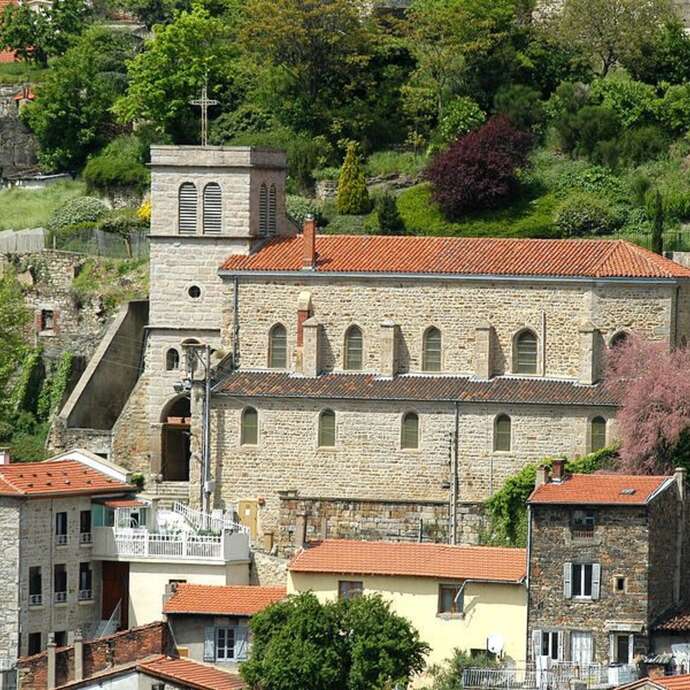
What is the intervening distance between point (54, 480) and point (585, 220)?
2495 cm

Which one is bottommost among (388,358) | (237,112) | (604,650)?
(604,650)

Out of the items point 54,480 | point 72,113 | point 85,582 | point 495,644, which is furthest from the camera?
point 72,113

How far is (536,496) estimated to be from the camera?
8588 centimetres

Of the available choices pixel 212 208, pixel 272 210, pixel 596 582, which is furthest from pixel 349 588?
pixel 272 210

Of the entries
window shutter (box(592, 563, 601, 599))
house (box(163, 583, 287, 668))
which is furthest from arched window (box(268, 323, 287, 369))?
window shutter (box(592, 563, 601, 599))

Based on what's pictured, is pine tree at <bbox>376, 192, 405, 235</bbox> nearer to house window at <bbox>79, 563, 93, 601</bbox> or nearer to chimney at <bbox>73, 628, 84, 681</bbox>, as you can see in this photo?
house window at <bbox>79, 563, 93, 601</bbox>

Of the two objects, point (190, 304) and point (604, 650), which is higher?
point (190, 304)

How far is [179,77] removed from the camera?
121500mm

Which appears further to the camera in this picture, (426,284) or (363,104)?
(363,104)

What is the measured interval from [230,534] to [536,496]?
920 centimetres

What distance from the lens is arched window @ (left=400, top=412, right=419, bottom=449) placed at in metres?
95.8

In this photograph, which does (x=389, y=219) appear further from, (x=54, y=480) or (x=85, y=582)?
(x=85, y=582)

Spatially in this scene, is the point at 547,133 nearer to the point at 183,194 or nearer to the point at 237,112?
the point at 237,112

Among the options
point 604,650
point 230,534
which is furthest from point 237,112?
point 604,650
